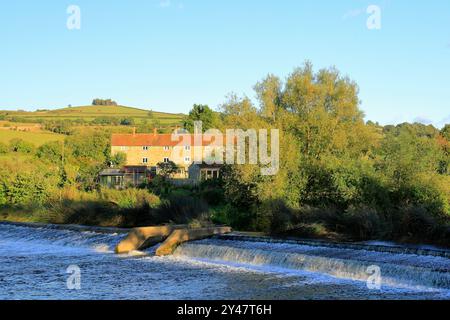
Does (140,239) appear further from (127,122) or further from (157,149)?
(127,122)

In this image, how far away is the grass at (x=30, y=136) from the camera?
80.8 metres

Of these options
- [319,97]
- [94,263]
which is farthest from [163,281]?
[319,97]

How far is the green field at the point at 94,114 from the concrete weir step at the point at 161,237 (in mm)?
90937

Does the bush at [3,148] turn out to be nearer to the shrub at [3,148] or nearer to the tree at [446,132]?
the shrub at [3,148]

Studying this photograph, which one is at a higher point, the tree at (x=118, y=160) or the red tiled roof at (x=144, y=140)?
the red tiled roof at (x=144, y=140)

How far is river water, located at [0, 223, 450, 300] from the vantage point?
12.1 meters

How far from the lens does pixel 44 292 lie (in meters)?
12.5

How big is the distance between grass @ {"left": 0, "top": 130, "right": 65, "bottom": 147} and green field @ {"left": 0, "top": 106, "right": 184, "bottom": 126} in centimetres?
1871

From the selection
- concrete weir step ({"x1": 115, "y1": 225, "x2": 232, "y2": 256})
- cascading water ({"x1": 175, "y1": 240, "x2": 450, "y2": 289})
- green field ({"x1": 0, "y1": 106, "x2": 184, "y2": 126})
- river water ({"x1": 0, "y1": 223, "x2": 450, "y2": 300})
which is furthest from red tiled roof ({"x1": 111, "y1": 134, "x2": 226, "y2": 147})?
cascading water ({"x1": 175, "y1": 240, "x2": 450, "y2": 289})

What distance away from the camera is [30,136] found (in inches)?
3327

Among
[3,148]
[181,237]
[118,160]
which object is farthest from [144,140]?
[181,237]

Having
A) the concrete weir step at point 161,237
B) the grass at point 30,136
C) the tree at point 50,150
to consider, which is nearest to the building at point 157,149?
the tree at point 50,150

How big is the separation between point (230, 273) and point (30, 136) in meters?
75.9
